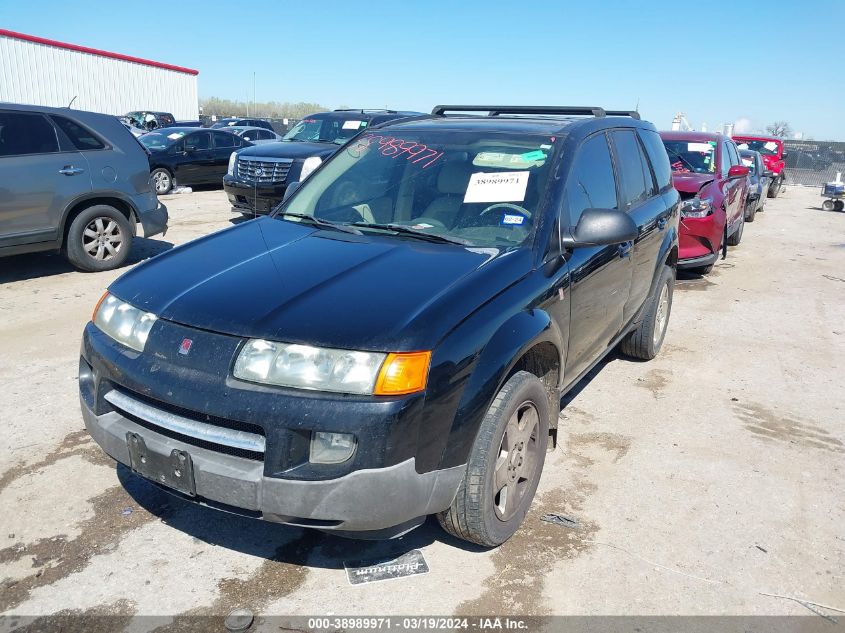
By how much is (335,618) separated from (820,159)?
1215 inches

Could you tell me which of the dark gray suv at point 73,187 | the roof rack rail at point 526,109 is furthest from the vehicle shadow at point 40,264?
the roof rack rail at point 526,109

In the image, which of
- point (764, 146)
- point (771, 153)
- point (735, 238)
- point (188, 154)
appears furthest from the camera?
point (764, 146)

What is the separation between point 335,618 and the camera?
2.64 meters

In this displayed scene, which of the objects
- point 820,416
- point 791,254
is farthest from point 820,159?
point 820,416

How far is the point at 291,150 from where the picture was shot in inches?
430

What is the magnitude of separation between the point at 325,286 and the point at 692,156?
7950mm

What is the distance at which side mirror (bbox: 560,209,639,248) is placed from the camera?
332cm

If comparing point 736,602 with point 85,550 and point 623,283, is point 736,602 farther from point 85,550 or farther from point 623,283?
point 85,550

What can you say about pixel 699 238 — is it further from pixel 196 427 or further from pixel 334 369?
pixel 196 427

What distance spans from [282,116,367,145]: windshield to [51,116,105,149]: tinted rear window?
482 cm

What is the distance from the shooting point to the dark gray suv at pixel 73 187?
275 inches

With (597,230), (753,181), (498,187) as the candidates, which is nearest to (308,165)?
(498,187)

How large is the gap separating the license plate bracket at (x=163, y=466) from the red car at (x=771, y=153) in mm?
21178

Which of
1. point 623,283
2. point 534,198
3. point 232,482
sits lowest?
point 232,482
